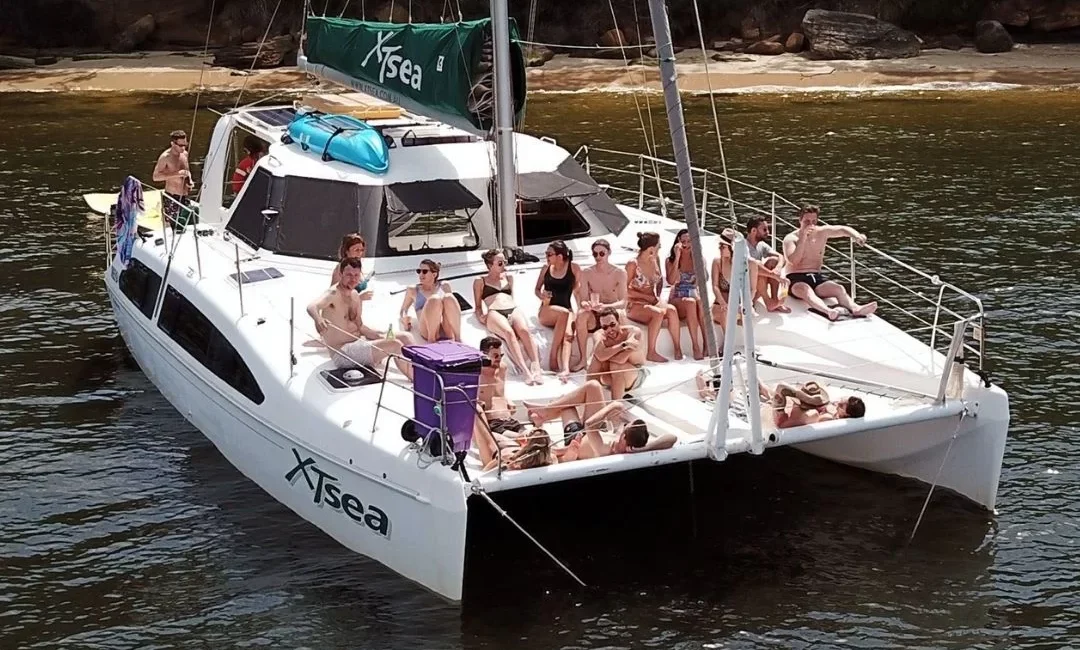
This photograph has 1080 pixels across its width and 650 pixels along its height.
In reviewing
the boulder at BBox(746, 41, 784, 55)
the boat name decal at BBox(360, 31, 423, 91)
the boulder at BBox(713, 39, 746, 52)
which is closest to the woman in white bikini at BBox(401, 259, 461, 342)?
the boat name decal at BBox(360, 31, 423, 91)

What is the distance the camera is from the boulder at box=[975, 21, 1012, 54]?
4612 cm

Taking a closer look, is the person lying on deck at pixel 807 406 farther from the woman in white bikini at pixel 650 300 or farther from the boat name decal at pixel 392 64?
the boat name decal at pixel 392 64

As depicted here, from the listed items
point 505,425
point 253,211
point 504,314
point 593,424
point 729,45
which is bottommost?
point 505,425

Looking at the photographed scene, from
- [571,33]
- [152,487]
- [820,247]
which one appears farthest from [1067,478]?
[571,33]

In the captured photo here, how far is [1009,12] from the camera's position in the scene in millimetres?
47844

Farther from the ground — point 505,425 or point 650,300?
point 650,300

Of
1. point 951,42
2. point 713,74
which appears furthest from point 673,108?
point 951,42

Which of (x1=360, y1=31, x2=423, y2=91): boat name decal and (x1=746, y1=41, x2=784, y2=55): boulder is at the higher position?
(x1=360, y1=31, x2=423, y2=91): boat name decal

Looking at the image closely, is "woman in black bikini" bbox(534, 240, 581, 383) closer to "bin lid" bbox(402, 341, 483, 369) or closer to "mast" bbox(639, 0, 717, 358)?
"mast" bbox(639, 0, 717, 358)

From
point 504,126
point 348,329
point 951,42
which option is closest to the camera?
point 348,329

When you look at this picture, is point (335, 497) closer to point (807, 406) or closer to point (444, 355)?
point (444, 355)

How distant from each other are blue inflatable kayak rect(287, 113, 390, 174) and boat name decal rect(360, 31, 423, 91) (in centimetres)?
69

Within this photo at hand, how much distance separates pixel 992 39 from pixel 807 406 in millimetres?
38151

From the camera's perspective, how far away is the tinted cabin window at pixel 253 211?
49.8ft
